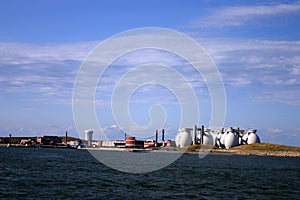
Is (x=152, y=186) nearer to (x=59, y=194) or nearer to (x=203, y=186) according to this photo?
(x=203, y=186)


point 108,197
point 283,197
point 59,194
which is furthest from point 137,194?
point 283,197

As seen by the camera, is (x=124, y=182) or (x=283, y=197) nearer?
(x=283, y=197)

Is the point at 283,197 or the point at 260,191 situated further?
the point at 260,191

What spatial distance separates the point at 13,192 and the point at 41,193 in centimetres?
295

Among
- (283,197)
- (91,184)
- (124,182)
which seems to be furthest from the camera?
(124,182)

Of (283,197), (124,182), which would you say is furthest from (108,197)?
(283,197)

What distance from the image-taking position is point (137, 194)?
5284cm

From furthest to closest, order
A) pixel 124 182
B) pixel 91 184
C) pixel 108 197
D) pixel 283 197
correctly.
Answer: pixel 124 182 < pixel 91 184 < pixel 283 197 < pixel 108 197

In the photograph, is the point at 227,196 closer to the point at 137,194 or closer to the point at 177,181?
the point at 137,194

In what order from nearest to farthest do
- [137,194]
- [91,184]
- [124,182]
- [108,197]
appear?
[108,197] → [137,194] → [91,184] → [124,182]

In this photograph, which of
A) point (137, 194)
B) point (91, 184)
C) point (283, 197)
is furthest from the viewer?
point (91, 184)

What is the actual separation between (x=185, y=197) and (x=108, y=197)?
816 cm

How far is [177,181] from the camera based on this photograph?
227 ft

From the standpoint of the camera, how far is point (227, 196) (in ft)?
177
